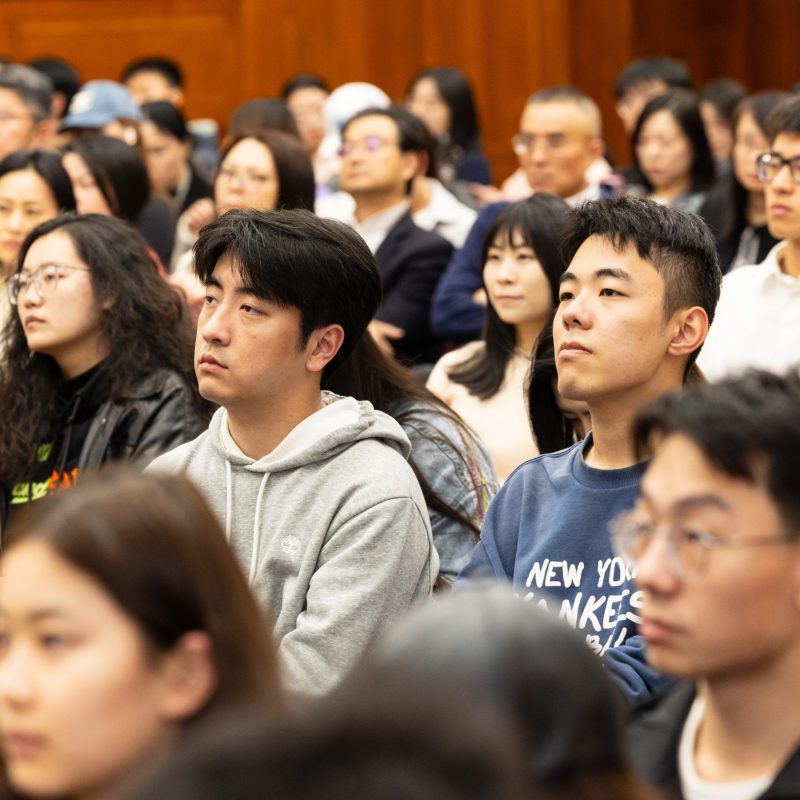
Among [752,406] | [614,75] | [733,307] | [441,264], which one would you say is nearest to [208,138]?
[614,75]

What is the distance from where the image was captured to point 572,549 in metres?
2.24

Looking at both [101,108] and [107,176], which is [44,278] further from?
[101,108]

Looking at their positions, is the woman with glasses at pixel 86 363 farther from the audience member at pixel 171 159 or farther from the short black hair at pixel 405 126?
the audience member at pixel 171 159

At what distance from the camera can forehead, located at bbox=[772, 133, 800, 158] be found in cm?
358

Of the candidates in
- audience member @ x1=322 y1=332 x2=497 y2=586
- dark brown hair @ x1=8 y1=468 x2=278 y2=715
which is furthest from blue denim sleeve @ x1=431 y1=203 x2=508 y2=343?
dark brown hair @ x1=8 y1=468 x2=278 y2=715

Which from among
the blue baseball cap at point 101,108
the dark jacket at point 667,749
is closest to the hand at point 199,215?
the blue baseball cap at point 101,108

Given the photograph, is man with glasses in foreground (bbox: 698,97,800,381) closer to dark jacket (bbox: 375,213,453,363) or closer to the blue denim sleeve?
the blue denim sleeve

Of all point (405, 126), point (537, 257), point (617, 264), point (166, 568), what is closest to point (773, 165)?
point (537, 257)

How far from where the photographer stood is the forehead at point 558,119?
5277 millimetres

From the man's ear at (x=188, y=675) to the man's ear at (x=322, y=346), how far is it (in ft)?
4.13

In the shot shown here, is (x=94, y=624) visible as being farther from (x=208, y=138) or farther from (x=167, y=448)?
(x=208, y=138)

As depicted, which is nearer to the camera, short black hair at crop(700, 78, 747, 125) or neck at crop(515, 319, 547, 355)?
neck at crop(515, 319, 547, 355)

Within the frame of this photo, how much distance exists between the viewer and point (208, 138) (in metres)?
7.66

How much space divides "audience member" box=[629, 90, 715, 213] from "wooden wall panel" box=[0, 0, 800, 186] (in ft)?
9.67
